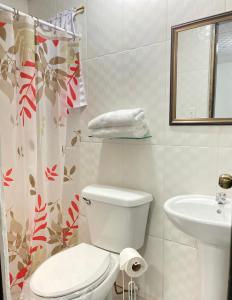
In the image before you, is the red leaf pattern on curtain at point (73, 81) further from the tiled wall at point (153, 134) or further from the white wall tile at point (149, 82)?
the white wall tile at point (149, 82)

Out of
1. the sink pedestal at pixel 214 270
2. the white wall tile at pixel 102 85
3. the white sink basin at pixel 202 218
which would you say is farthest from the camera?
the white wall tile at pixel 102 85

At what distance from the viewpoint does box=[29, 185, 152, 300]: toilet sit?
1.17 metres

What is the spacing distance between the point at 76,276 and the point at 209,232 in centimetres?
69

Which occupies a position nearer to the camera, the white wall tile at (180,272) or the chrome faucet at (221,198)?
the chrome faucet at (221,198)

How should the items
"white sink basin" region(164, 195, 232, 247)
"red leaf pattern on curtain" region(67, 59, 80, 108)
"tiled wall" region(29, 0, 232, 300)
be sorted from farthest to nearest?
"red leaf pattern on curtain" region(67, 59, 80, 108)
"tiled wall" region(29, 0, 232, 300)
"white sink basin" region(164, 195, 232, 247)

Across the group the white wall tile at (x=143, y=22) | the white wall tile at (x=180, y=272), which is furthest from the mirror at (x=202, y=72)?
the white wall tile at (x=180, y=272)

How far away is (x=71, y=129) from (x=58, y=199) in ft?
1.73

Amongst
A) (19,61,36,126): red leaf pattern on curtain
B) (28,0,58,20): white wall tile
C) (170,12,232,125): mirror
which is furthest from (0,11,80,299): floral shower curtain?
(170,12,232,125): mirror

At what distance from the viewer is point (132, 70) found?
1.57 m

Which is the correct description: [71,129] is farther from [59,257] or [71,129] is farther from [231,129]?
[231,129]

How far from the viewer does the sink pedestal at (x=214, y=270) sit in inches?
43.6

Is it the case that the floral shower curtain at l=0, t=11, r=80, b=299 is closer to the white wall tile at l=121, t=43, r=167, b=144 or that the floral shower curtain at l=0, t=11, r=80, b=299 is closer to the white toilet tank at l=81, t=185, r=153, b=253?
the white toilet tank at l=81, t=185, r=153, b=253

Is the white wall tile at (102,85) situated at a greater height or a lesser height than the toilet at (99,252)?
greater

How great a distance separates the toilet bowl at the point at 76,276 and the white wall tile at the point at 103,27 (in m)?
1.30
